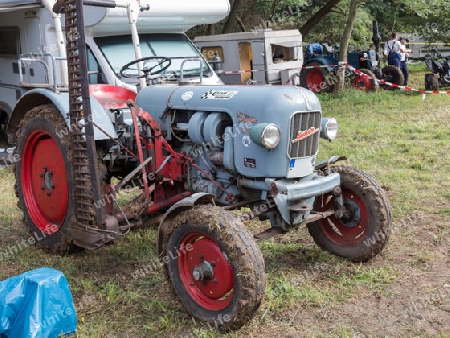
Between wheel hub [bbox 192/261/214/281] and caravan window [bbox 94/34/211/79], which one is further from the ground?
caravan window [bbox 94/34/211/79]

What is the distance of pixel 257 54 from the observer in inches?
501

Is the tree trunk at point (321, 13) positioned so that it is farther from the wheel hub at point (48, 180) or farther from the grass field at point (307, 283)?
the wheel hub at point (48, 180)

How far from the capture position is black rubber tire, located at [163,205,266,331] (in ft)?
9.77

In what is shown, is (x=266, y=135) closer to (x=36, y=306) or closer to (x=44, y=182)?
(x=36, y=306)

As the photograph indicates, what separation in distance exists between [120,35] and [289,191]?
4279 mm

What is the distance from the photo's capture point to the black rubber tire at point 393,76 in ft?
45.0

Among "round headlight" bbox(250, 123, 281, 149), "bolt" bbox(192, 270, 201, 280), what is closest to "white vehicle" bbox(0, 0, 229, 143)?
"round headlight" bbox(250, 123, 281, 149)

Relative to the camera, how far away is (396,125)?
9203 millimetres

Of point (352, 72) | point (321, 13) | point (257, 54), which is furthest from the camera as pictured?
point (321, 13)

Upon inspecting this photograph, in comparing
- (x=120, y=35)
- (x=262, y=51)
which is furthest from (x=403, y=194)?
(x=262, y=51)

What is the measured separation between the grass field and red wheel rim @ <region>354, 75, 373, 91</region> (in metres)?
7.66

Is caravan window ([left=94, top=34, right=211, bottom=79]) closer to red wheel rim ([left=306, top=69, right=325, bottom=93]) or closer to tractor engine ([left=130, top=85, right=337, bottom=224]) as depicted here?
tractor engine ([left=130, top=85, right=337, bottom=224])

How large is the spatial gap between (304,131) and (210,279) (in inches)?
43.6

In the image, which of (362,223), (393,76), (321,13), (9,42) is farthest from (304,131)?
(321,13)
